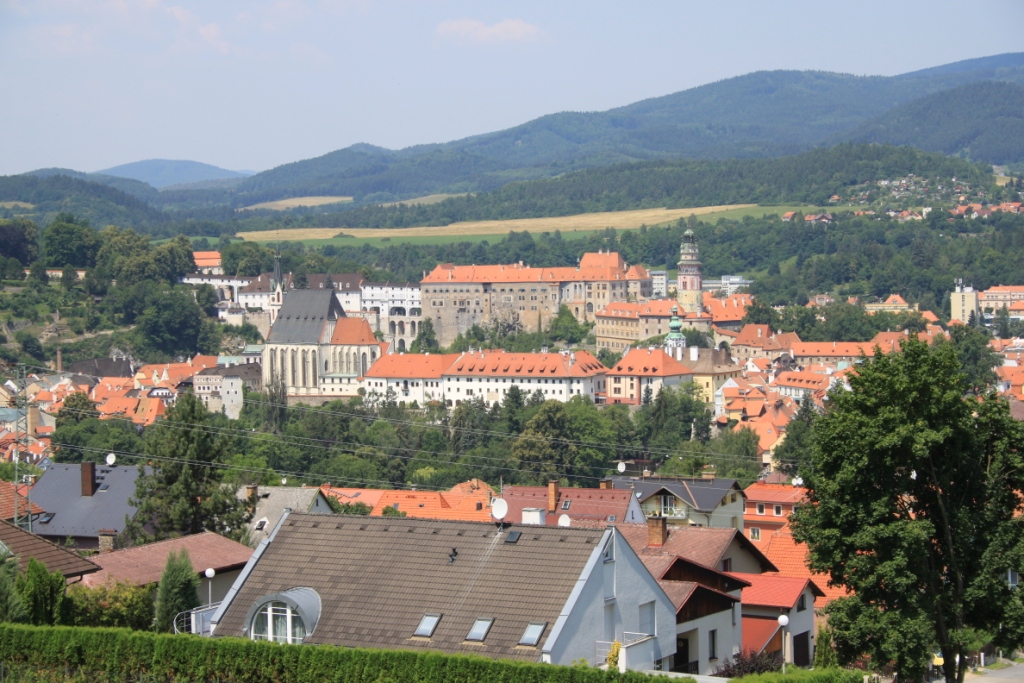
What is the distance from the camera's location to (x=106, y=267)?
13912 centimetres

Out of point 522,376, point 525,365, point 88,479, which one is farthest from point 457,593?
point 525,365

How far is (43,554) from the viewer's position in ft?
67.5

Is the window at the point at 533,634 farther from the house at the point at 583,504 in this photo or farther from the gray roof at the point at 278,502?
the gray roof at the point at 278,502

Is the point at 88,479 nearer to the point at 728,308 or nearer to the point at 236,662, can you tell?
the point at 236,662

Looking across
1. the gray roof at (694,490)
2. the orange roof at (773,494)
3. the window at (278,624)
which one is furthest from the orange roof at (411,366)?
the window at (278,624)

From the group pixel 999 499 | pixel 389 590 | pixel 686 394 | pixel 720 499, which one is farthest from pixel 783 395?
pixel 389 590

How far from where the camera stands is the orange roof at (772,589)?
2375 centimetres

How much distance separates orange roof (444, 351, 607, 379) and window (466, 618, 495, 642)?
293 ft

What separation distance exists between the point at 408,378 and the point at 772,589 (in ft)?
293

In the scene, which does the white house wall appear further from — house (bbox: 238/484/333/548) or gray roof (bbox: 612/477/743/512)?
gray roof (bbox: 612/477/743/512)

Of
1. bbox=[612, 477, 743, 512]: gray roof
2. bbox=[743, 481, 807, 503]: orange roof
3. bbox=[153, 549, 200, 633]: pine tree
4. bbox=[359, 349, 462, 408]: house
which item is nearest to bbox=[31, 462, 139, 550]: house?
bbox=[612, 477, 743, 512]: gray roof

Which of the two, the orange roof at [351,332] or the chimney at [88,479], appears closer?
the chimney at [88,479]

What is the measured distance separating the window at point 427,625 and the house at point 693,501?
16.3 m

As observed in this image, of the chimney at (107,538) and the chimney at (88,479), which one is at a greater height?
the chimney at (88,479)
